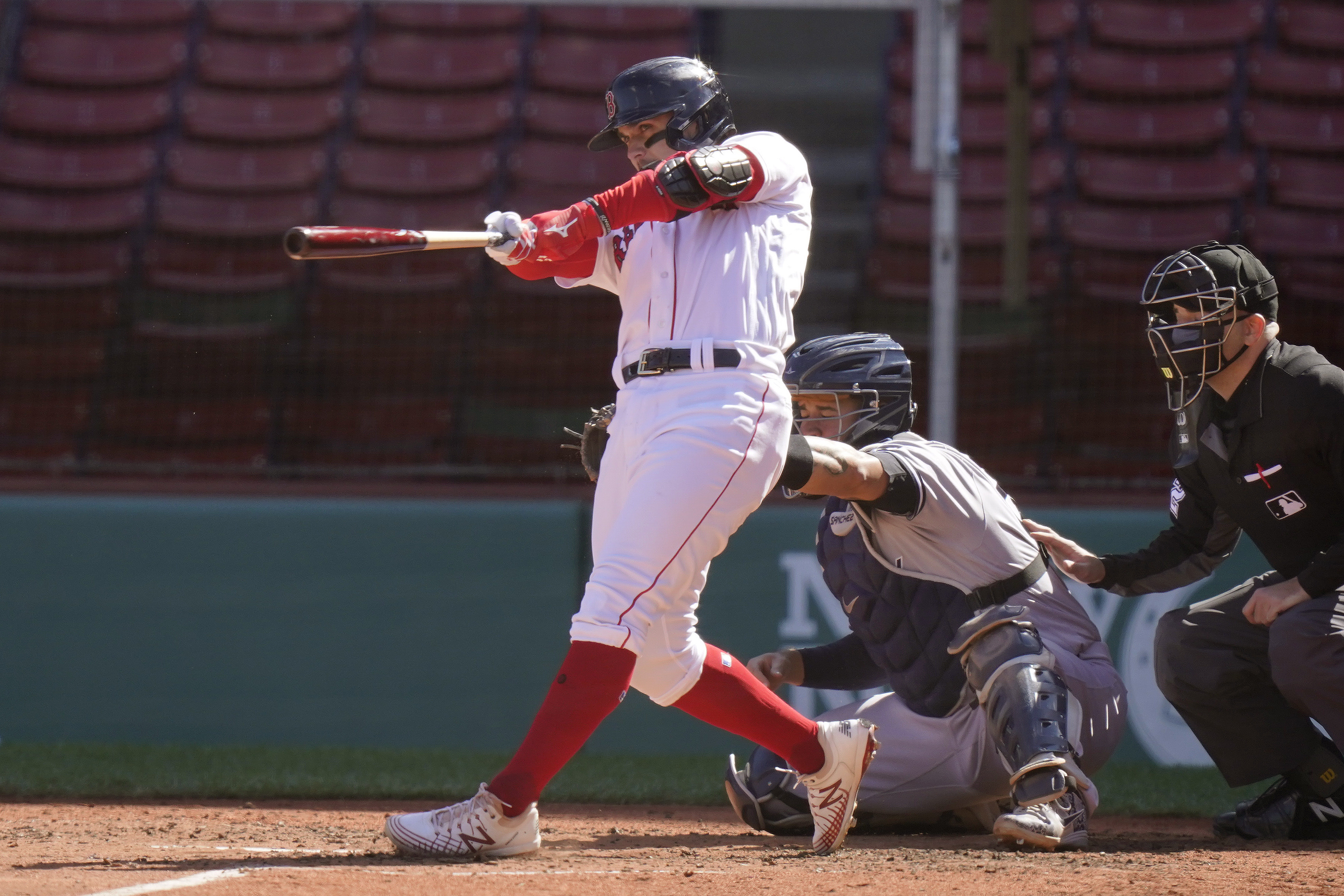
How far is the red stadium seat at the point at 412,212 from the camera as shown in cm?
774

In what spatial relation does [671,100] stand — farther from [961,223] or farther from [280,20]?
[280,20]

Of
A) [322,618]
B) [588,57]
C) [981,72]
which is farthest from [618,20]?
[322,618]

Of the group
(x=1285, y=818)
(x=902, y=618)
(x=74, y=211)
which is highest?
(x=74, y=211)

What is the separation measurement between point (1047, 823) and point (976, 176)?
562cm

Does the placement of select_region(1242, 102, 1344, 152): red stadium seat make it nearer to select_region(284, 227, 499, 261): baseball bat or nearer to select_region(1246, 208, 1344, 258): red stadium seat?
select_region(1246, 208, 1344, 258): red stadium seat

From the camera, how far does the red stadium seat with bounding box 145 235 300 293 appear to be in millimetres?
7000

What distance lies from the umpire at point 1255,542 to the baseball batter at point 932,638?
0.27 meters

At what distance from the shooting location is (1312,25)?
8531 mm

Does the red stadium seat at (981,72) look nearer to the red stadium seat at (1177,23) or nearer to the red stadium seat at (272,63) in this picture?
the red stadium seat at (1177,23)

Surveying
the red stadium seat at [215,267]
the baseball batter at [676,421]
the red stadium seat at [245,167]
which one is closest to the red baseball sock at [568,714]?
the baseball batter at [676,421]

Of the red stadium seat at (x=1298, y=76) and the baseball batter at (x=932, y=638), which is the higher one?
the red stadium seat at (x=1298, y=76)

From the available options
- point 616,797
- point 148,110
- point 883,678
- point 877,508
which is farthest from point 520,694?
point 148,110

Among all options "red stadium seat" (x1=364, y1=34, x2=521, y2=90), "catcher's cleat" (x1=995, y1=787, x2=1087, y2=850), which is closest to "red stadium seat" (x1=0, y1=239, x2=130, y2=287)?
"red stadium seat" (x1=364, y1=34, x2=521, y2=90)

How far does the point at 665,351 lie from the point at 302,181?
227 inches
